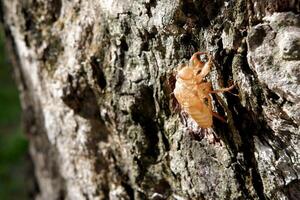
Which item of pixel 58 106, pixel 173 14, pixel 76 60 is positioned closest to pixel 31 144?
pixel 58 106

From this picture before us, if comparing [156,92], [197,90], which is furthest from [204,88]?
[156,92]

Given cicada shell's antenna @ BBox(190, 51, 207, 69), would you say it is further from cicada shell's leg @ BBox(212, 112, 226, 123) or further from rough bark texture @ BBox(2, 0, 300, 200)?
cicada shell's leg @ BBox(212, 112, 226, 123)

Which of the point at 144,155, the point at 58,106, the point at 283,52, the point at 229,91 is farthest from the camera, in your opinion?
the point at 58,106

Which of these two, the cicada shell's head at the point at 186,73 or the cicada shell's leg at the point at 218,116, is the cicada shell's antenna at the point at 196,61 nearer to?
the cicada shell's head at the point at 186,73

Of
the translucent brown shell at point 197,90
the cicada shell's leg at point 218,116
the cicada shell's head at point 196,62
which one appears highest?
the cicada shell's head at point 196,62

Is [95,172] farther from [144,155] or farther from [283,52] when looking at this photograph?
[283,52]

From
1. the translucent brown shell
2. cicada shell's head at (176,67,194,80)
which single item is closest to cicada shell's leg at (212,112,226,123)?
the translucent brown shell

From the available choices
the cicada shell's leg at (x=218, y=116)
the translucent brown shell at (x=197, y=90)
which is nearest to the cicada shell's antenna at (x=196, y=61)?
the translucent brown shell at (x=197, y=90)

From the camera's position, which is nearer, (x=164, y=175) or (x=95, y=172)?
(x=164, y=175)
